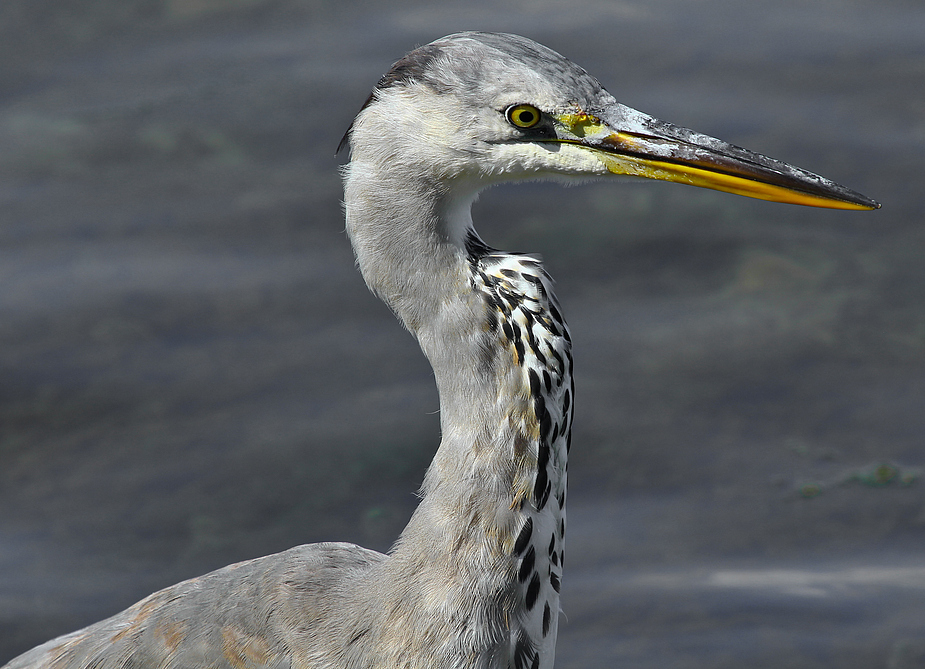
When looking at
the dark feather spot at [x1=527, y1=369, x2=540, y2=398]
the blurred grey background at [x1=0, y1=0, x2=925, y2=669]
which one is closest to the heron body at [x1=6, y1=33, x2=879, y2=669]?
the dark feather spot at [x1=527, y1=369, x2=540, y2=398]

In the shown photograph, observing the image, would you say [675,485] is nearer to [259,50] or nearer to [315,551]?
[315,551]

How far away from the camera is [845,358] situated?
509cm

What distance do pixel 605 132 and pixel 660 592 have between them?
223 cm

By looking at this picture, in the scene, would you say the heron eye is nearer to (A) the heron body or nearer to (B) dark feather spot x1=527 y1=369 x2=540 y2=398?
(A) the heron body

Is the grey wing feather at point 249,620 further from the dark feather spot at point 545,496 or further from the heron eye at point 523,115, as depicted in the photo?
the heron eye at point 523,115

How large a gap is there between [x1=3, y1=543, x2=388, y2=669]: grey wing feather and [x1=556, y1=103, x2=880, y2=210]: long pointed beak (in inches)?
47.7

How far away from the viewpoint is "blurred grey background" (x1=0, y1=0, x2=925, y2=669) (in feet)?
14.6

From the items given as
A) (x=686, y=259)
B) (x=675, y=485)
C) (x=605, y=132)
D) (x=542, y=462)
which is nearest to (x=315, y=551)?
(x=542, y=462)

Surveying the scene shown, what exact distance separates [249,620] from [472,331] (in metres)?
0.97

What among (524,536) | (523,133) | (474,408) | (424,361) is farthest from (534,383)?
(424,361)

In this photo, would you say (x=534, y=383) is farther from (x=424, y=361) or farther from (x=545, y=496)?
(x=424, y=361)

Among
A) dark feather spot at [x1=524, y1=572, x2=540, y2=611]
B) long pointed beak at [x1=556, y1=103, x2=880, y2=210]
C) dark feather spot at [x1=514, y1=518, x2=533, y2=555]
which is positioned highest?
long pointed beak at [x1=556, y1=103, x2=880, y2=210]

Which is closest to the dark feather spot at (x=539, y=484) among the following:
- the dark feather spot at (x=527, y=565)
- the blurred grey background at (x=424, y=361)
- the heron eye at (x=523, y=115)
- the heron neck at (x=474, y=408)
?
the heron neck at (x=474, y=408)

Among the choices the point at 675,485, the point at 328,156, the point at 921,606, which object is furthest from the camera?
the point at 328,156
